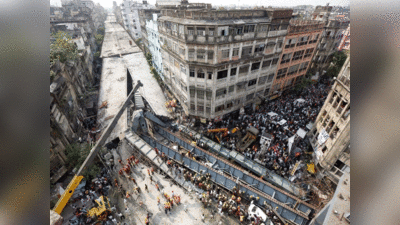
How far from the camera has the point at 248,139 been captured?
24781 mm

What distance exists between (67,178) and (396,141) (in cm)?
2468

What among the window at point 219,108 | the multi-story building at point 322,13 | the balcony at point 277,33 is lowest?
the window at point 219,108

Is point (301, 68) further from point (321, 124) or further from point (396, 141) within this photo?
point (396, 141)

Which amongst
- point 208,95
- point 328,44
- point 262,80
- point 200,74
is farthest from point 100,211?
point 328,44

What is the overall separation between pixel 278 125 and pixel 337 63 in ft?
89.3

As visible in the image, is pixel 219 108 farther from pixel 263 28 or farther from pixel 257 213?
pixel 257 213

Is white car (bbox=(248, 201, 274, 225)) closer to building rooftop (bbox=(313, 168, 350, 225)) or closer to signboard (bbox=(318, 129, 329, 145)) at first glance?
building rooftop (bbox=(313, 168, 350, 225))

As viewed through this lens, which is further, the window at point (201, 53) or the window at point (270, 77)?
the window at point (270, 77)

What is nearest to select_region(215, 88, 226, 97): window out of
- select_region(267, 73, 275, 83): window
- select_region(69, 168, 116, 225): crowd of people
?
select_region(267, 73, 275, 83): window

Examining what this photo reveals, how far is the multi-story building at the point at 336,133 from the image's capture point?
59.5 ft

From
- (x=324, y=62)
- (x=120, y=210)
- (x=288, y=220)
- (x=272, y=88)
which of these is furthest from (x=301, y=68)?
(x=120, y=210)

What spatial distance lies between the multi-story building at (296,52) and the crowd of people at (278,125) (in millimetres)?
3058

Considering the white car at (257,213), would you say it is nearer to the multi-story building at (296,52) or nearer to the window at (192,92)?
the window at (192,92)

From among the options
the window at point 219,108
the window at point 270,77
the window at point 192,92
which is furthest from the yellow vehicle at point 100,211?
the window at point 270,77
